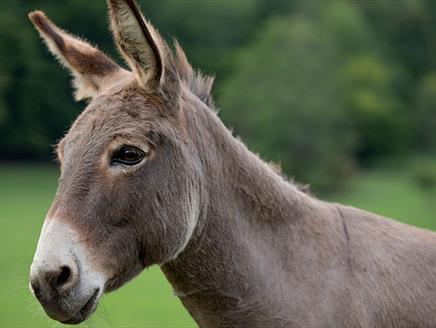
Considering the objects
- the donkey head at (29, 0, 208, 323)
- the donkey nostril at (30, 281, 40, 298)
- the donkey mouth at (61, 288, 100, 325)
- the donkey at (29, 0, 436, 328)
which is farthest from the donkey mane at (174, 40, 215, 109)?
the donkey nostril at (30, 281, 40, 298)

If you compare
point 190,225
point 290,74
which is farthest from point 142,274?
point 290,74

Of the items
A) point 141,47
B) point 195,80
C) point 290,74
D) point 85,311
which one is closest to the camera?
point 85,311

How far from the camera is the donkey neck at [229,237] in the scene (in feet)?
13.1

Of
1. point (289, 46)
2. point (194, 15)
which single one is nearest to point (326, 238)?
point (289, 46)

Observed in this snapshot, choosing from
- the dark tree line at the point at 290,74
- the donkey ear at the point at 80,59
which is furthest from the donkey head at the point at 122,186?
the dark tree line at the point at 290,74

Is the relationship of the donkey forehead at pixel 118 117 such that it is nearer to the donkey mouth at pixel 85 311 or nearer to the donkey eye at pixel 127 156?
the donkey eye at pixel 127 156

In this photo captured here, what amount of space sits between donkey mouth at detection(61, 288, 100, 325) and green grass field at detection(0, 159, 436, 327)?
0.23 m

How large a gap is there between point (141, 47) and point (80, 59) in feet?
2.84

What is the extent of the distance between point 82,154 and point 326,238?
1.56m

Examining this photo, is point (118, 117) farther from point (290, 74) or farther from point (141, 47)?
point (290, 74)

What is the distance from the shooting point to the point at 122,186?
3.63 meters

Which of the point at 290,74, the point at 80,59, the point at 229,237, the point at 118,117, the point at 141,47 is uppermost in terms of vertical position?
the point at 290,74

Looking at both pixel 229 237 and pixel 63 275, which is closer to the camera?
pixel 63 275

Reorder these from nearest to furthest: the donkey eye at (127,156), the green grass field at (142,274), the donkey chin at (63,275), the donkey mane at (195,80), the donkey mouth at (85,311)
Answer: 1. the donkey chin at (63,275)
2. the donkey mouth at (85,311)
3. the donkey eye at (127,156)
4. the donkey mane at (195,80)
5. the green grass field at (142,274)
